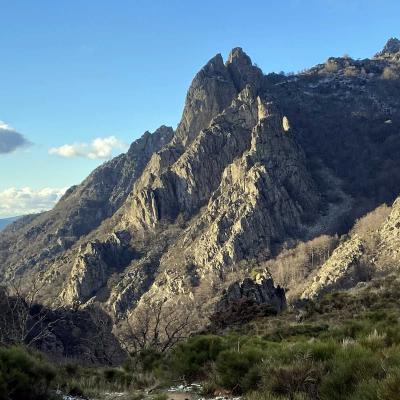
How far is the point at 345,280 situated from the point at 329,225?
7868 cm

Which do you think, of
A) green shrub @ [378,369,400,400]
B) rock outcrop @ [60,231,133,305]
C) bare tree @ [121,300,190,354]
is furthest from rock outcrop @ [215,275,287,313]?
rock outcrop @ [60,231,133,305]

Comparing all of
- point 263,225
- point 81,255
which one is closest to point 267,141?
point 263,225

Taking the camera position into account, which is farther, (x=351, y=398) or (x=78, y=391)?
(x=78, y=391)

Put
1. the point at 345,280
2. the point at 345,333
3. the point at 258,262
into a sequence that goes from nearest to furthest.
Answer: the point at 345,333 < the point at 345,280 < the point at 258,262

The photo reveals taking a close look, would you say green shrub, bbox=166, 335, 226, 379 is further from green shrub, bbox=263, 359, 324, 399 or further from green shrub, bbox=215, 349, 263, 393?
green shrub, bbox=263, 359, 324, 399

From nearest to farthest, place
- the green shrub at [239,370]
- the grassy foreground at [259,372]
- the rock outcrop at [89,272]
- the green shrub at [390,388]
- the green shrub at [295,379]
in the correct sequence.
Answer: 1. the green shrub at [390,388]
2. the grassy foreground at [259,372]
3. the green shrub at [295,379]
4. the green shrub at [239,370]
5. the rock outcrop at [89,272]

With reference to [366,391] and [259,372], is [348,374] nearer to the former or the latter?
[366,391]

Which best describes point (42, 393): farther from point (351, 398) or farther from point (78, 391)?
point (351, 398)

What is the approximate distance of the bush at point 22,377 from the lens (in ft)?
29.5

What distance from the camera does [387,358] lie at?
7.48m

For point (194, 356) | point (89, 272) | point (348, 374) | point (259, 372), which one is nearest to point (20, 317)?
point (194, 356)

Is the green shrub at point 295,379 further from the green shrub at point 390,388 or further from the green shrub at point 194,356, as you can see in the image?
the green shrub at point 194,356

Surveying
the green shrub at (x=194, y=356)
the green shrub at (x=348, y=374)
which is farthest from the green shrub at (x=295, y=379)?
the green shrub at (x=194, y=356)

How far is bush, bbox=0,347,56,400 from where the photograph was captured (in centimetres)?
900
